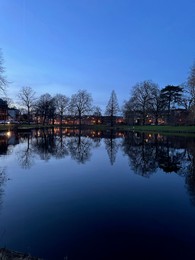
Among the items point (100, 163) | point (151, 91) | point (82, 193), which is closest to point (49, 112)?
point (151, 91)

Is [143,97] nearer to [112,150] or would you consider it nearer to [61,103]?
[61,103]

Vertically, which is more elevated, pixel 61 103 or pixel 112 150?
pixel 61 103

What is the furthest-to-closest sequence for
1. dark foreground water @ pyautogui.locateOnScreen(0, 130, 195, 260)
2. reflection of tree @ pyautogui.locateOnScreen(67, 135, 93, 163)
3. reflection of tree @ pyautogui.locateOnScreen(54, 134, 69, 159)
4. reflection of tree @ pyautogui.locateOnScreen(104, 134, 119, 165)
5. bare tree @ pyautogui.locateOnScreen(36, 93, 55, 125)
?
bare tree @ pyautogui.locateOnScreen(36, 93, 55, 125)
reflection of tree @ pyautogui.locateOnScreen(54, 134, 69, 159)
reflection of tree @ pyautogui.locateOnScreen(67, 135, 93, 163)
reflection of tree @ pyautogui.locateOnScreen(104, 134, 119, 165)
dark foreground water @ pyautogui.locateOnScreen(0, 130, 195, 260)

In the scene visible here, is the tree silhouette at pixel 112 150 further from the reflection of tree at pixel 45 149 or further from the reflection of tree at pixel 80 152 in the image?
the reflection of tree at pixel 45 149

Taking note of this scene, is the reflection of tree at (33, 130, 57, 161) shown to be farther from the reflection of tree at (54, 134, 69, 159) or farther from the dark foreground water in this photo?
the dark foreground water

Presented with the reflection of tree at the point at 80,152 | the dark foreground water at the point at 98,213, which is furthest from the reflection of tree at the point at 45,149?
the dark foreground water at the point at 98,213

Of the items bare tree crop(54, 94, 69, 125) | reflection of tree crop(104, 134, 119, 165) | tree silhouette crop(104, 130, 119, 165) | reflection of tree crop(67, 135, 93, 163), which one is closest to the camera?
reflection of tree crop(104, 134, 119, 165)

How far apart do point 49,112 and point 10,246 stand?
108746 mm

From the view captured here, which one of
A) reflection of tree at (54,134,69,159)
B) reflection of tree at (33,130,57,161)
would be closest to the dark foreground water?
reflection of tree at (33,130,57,161)

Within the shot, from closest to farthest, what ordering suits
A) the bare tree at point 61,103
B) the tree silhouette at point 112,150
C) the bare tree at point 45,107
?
the tree silhouette at point 112,150, the bare tree at point 45,107, the bare tree at point 61,103

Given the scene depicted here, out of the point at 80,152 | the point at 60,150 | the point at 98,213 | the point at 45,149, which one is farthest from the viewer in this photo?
the point at 45,149

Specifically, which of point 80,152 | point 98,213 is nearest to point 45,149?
point 80,152

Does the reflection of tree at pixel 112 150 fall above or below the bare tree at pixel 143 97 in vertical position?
below

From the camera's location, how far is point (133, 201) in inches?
400
